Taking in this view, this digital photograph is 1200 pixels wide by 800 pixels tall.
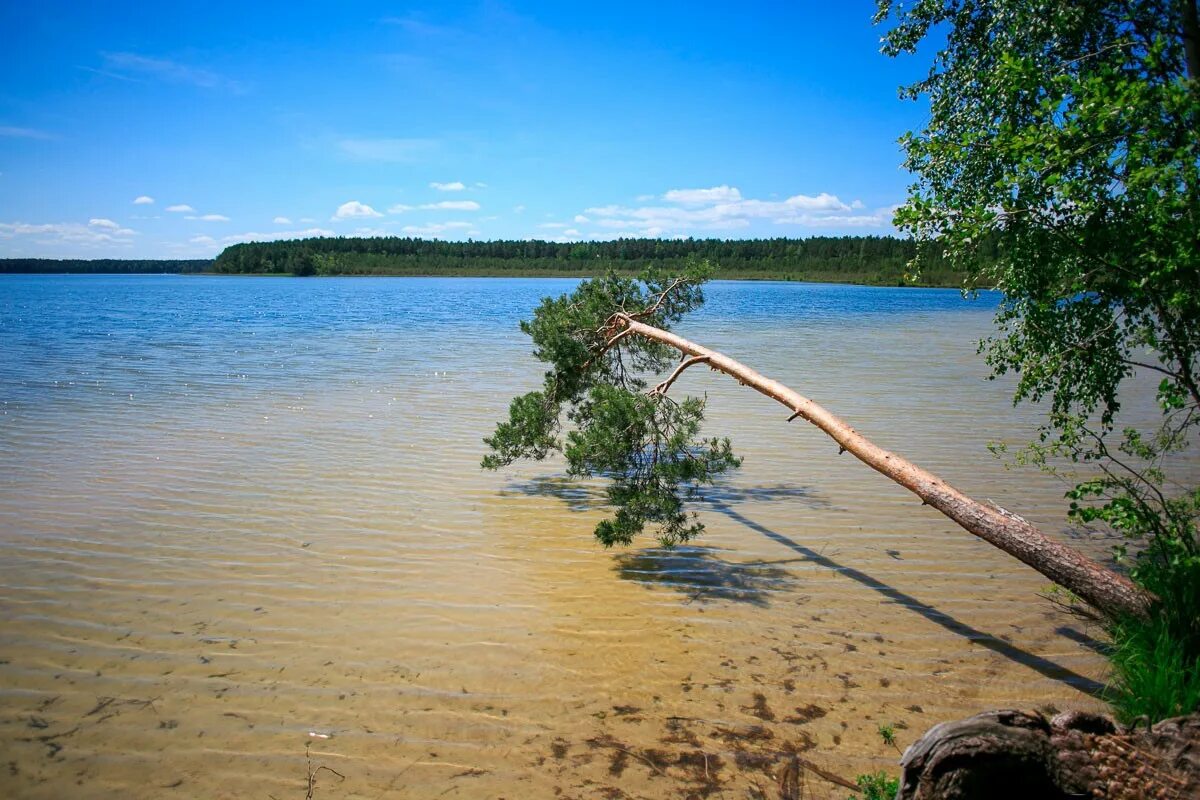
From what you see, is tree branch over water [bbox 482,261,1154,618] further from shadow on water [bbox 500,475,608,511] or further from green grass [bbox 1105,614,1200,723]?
shadow on water [bbox 500,475,608,511]

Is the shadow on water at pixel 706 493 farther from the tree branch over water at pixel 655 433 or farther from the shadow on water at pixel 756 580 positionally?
the tree branch over water at pixel 655 433

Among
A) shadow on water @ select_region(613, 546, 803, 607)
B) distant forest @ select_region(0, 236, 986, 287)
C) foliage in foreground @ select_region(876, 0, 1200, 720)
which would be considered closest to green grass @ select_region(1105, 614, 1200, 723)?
foliage in foreground @ select_region(876, 0, 1200, 720)

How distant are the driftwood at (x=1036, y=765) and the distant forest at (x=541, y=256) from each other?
14008cm

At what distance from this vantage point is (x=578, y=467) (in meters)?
7.13

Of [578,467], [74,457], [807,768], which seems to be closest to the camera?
[807,768]

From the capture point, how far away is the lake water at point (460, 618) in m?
3.97

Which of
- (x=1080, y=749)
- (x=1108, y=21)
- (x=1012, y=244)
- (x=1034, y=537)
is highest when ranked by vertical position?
(x=1108, y=21)

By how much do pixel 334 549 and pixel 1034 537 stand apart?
603 cm

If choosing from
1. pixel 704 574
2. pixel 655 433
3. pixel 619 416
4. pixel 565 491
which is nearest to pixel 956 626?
pixel 704 574

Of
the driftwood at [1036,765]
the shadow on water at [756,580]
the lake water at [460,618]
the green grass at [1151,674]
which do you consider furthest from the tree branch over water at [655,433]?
the driftwood at [1036,765]

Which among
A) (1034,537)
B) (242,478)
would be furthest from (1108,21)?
(242,478)

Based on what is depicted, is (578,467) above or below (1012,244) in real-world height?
below

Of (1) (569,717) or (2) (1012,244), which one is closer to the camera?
(1) (569,717)

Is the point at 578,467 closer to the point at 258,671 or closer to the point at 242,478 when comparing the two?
the point at 258,671
